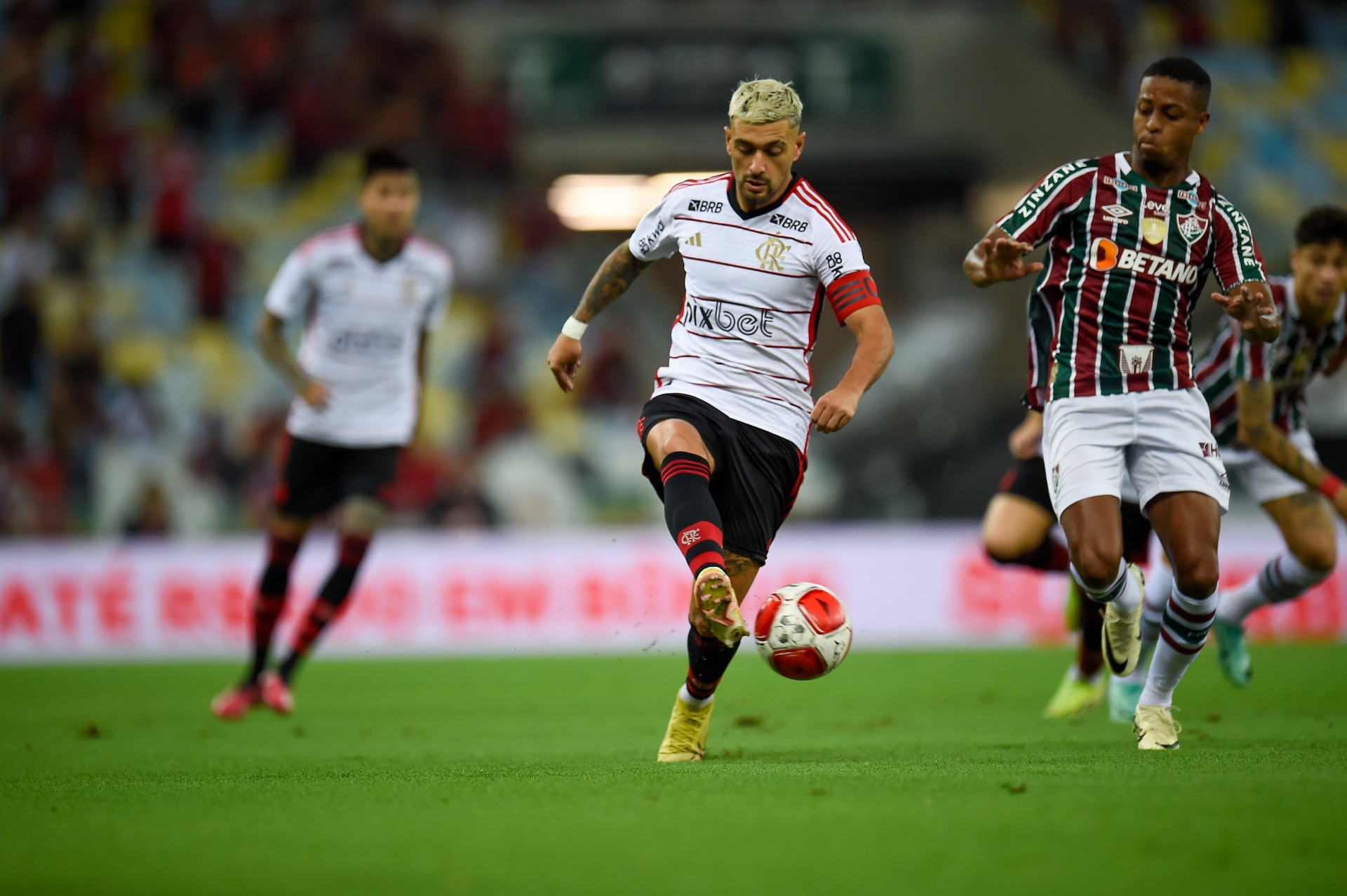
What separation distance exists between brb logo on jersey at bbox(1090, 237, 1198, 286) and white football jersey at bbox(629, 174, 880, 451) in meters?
0.90

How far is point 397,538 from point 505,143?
7282 millimetres

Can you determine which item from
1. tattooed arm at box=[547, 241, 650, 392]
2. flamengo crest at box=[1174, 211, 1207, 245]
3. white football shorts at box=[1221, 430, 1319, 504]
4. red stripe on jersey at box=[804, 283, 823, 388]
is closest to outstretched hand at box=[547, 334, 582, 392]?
tattooed arm at box=[547, 241, 650, 392]

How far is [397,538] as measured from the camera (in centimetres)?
1300

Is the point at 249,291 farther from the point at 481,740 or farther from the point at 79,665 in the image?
the point at 481,740

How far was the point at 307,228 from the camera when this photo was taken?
17.9 metres

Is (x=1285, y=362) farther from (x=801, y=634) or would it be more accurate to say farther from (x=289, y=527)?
(x=289, y=527)

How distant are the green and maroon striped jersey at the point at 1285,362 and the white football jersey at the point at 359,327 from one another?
4.29 meters

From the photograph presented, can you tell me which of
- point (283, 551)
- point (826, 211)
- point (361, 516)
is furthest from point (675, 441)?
point (283, 551)

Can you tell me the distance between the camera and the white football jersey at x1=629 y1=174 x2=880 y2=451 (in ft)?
17.5

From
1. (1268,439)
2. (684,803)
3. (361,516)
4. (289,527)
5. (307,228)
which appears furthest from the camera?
(307,228)

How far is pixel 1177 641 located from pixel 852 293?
178 cm

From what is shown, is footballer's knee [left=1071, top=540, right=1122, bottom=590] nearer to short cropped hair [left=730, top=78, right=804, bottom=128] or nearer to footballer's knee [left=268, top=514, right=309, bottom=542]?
short cropped hair [left=730, top=78, right=804, bottom=128]

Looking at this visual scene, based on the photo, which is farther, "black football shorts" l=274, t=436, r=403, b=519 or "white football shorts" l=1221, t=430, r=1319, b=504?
"black football shorts" l=274, t=436, r=403, b=519

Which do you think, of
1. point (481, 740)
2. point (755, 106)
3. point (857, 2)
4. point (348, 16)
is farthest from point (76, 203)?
point (755, 106)
